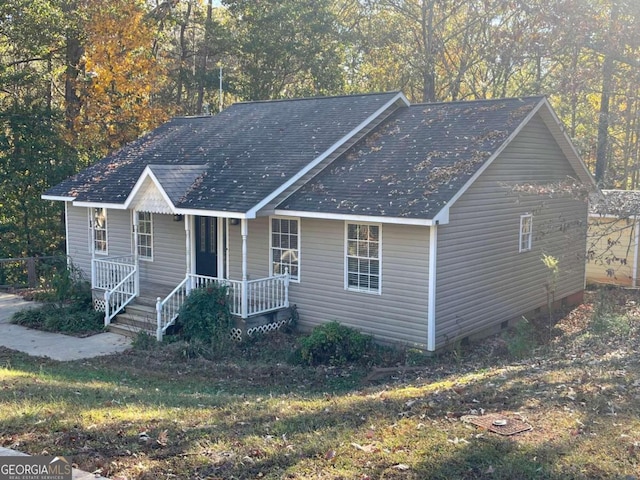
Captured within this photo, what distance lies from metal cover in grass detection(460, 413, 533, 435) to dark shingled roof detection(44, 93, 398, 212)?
7.64m

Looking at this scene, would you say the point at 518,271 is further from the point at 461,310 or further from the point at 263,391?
the point at 263,391

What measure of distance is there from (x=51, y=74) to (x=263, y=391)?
21253 mm

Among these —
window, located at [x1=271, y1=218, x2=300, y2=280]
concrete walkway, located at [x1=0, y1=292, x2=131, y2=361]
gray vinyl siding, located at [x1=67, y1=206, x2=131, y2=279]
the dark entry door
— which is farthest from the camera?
gray vinyl siding, located at [x1=67, y1=206, x2=131, y2=279]

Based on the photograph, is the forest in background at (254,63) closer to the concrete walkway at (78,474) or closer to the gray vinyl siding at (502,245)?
the gray vinyl siding at (502,245)

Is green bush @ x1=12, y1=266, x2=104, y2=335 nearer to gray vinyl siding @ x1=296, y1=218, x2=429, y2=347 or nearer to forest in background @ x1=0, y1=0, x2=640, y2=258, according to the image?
gray vinyl siding @ x1=296, y1=218, x2=429, y2=347

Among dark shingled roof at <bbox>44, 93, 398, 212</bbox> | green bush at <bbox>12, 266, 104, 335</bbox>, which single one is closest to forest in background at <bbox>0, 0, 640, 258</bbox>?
dark shingled roof at <bbox>44, 93, 398, 212</bbox>

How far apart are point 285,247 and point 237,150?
363 cm

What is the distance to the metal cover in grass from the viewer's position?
6473 mm

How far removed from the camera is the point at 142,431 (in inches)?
262

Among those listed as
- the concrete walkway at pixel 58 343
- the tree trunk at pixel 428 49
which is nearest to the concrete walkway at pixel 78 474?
the concrete walkway at pixel 58 343

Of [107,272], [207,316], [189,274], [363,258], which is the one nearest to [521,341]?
[363,258]

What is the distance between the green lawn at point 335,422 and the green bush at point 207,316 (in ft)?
6.77

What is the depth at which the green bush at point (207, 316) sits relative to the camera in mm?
13508

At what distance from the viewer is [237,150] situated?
1680cm
